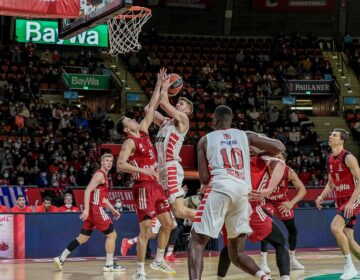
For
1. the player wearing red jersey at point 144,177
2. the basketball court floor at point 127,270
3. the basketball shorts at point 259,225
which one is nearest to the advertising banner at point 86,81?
the basketball court floor at point 127,270

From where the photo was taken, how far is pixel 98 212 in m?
12.1

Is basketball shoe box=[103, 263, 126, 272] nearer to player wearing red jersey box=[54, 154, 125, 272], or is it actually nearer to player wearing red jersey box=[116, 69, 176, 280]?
player wearing red jersey box=[54, 154, 125, 272]

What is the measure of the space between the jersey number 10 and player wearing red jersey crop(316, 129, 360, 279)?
10.2 feet

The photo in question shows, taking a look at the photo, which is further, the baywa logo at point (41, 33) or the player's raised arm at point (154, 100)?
the baywa logo at point (41, 33)

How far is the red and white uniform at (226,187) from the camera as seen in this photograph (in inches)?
290

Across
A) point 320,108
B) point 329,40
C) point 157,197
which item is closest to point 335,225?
point 157,197

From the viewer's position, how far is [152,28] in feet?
113

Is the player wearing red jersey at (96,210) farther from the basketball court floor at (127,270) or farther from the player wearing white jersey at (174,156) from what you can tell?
the player wearing white jersey at (174,156)

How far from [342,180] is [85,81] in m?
19.6

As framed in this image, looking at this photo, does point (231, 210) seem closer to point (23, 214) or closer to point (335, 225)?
point (335, 225)

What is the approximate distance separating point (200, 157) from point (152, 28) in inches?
1085

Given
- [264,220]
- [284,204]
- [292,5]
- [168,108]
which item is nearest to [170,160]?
[168,108]

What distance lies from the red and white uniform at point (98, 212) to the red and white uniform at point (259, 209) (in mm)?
3349

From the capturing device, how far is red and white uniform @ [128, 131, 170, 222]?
10156 mm
